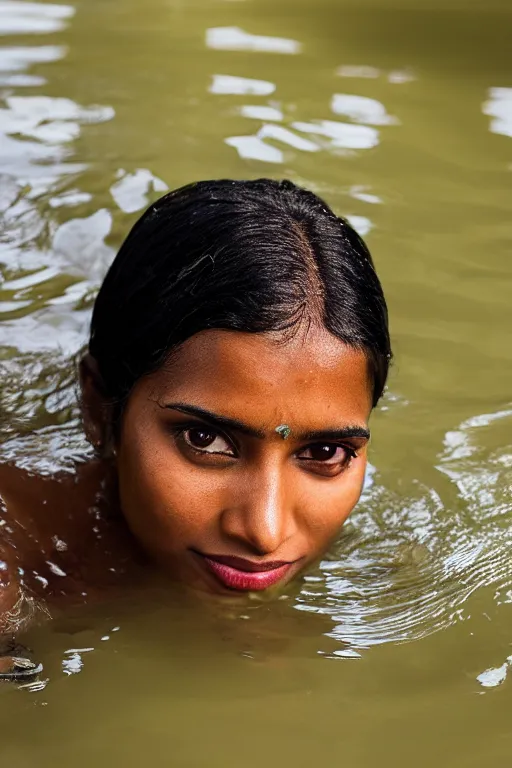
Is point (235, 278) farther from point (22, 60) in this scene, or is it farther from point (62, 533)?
point (22, 60)

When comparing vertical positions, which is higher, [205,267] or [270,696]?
[205,267]

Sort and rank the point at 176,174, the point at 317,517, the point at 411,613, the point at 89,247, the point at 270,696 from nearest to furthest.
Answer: the point at 270,696, the point at 317,517, the point at 411,613, the point at 89,247, the point at 176,174

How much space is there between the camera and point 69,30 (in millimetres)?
5223

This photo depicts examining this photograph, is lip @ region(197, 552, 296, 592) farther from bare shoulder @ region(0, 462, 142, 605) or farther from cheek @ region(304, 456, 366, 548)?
bare shoulder @ region(0, 462, 142, 605)

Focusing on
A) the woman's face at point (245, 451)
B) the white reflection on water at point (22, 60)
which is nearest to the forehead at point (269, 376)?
the woman's face at point (245, 451)

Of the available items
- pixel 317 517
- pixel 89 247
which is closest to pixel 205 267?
pixel 317 517

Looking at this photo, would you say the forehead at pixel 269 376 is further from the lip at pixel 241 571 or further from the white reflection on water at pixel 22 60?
the white reflection on water at pixel 22 60

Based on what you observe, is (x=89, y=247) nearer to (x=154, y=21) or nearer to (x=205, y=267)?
(x=205, y=267)

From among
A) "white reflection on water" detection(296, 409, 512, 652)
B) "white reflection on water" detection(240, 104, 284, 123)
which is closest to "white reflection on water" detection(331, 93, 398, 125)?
"white reflection on water" detection(240, 104, 284, 123)

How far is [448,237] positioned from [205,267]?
5.84ft

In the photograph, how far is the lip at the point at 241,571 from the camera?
2.23m

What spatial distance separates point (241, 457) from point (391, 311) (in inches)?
57.2

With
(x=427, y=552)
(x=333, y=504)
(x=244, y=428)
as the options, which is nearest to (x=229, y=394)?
(x=244, y=428)

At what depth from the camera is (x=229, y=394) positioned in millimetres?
2145
